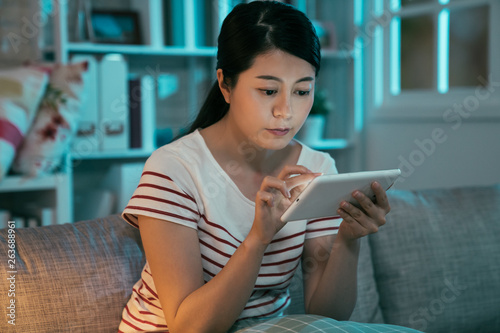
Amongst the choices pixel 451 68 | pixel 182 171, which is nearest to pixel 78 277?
pixel 182 171

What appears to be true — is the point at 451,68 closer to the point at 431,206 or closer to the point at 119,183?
the point at 431,206

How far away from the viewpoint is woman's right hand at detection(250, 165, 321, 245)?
1007 millimetres

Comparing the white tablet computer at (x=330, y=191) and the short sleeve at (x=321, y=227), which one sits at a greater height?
the white tablet computer at (x=330, y=191)

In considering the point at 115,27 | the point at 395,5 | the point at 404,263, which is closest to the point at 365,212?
the point at 404,263

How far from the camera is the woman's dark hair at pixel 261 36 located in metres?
1.12

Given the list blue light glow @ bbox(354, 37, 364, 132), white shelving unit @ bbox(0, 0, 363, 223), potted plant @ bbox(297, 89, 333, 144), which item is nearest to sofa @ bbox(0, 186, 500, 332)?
white shelving unit @ bbox(0, 0, 363, 223)

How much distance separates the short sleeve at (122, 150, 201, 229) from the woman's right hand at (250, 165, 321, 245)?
0.45 ft

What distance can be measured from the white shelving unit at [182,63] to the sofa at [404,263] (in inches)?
38.7

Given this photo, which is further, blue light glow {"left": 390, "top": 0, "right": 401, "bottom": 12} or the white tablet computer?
blue light glow {"left": 390, "top": 0, "right": 401, "bottom": 12}

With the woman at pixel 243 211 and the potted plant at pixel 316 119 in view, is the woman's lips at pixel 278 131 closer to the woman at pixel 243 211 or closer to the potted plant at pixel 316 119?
the woman at pixel 243 211

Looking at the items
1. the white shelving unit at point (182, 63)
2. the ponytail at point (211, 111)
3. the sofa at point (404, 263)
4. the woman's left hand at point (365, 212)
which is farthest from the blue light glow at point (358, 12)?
the woman's left hand at point (365, 212)

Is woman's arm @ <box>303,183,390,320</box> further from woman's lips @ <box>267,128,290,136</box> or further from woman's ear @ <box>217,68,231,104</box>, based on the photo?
woman's ear @ <box>217,68,231,104</box>

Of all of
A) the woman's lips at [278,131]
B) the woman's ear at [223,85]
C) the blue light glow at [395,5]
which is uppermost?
the blue light glow at [395,5]

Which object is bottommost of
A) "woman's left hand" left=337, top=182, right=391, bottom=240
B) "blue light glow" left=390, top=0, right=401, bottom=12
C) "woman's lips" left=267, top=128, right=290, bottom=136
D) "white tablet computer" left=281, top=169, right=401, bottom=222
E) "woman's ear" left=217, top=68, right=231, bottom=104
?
"woman's left hand" left=337, top=182, right=391, bottom=240
